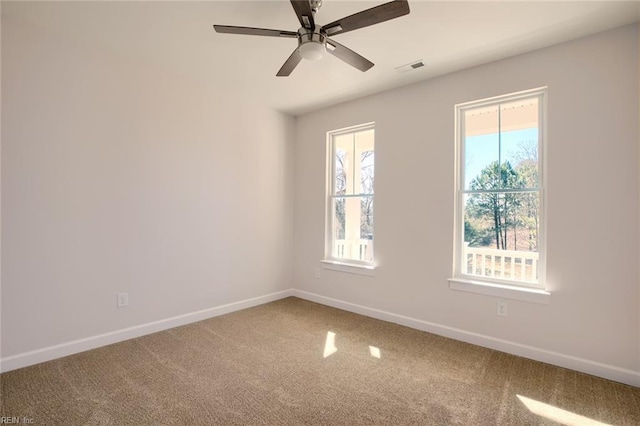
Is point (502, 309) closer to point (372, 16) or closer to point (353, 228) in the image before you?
point (353, 228)

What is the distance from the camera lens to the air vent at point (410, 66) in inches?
117

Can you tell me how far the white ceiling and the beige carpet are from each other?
2665mm

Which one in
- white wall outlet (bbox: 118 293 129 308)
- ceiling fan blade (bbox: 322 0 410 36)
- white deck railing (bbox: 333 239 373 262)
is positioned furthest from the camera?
white deck railing (bbox: 333 239 373 262)

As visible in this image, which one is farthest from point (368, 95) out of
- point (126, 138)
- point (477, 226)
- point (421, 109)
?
point (126, 138)

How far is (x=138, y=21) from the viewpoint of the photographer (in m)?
2.40

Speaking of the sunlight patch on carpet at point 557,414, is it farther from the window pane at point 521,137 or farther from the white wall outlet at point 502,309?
the window pane at point 521,137

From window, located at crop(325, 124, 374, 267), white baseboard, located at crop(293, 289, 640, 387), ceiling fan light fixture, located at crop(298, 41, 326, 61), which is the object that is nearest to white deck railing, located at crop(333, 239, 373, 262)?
window, located at crop(325, 124, 374, 267)

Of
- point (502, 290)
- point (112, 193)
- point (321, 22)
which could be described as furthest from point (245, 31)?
point (502, 290)

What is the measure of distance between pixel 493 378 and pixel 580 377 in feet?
2.22

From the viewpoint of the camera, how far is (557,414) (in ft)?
6.41

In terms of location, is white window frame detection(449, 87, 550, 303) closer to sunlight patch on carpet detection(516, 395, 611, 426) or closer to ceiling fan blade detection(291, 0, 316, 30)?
sunlight patch on carpet detection(516, 395, 611, 426)

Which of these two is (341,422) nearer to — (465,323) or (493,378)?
(493,378)

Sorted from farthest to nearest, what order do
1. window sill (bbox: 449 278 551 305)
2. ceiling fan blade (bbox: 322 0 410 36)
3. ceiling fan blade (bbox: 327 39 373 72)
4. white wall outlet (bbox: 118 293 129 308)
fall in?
white wall outlet (bbox: 118 293 129 308) → window sill (bbox: 449 278 551 305) → ceiling fan blade (bbox: 327 39 373 72) → ceiling fan blade (bbox: 322 0 410 36)

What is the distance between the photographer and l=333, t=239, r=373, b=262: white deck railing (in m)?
3.92
